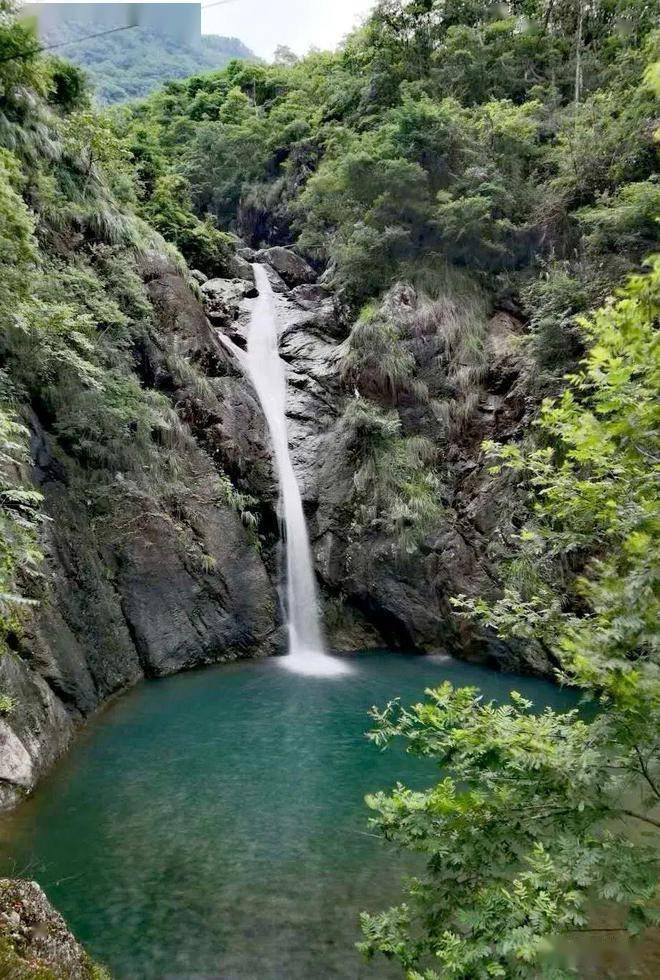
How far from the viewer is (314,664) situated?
1370 centimetres

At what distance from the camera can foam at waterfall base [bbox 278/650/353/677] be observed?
1302 cm

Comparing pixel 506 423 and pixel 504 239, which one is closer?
pixel 506 423

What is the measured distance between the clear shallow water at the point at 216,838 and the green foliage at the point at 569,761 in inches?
89.7

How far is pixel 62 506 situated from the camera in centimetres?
1064

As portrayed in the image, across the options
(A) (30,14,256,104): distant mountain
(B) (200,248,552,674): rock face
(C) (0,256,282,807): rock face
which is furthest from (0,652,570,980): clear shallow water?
(A) (30,14,256,104): distant mountain

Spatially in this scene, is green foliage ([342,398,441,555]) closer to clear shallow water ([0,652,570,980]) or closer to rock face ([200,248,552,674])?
rock face ([200,248,552,674])

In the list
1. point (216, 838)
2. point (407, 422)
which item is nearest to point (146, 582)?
point (216, 838)

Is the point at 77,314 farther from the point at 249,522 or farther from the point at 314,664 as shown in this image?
the point at 314,664

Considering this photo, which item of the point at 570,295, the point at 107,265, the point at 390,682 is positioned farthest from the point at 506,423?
the point at 107,265

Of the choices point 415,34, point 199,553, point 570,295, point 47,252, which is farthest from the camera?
point 415,34

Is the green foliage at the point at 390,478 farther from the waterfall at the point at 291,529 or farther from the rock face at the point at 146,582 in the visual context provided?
the rock face at the point at 146,582

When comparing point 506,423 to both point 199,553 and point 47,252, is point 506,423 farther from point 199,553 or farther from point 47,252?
point 47,252

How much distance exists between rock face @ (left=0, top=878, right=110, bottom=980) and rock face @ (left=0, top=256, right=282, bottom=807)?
151 inches

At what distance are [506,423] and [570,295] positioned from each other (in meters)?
3.43
